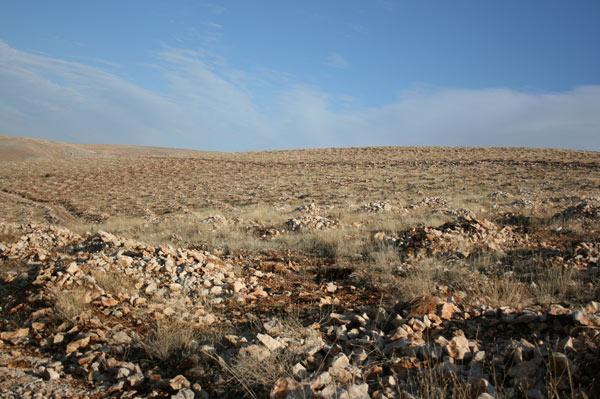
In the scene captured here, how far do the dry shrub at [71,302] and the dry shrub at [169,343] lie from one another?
958 millimetres

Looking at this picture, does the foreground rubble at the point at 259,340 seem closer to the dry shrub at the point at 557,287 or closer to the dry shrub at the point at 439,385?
the dry shrub at the point at 439,385

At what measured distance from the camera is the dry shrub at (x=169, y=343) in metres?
3.74

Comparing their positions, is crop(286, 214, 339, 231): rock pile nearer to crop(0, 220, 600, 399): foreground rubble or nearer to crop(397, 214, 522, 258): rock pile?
crop(397, 214, 522, 258): rock pile

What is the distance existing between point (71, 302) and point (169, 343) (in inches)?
62.6

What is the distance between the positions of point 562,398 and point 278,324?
8.07 ft

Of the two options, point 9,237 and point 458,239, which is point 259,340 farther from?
point 9,237

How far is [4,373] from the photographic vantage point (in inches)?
133

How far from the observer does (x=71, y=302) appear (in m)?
4.62

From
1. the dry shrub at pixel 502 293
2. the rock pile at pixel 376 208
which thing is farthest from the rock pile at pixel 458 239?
the rock pile at pixel 376 208

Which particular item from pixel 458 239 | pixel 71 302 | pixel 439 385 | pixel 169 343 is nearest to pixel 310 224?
pixel 458 239

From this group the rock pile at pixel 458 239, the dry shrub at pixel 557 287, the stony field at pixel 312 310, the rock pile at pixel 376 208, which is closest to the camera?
the stony field at pixel 312 310

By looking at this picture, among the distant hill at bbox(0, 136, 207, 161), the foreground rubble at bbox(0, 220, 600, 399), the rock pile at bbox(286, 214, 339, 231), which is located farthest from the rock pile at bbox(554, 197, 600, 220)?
the distant hill at bbox(0, 136, 207, 161)

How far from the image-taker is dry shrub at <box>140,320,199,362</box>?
12.3ft

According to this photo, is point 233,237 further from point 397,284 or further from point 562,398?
point 562,398
